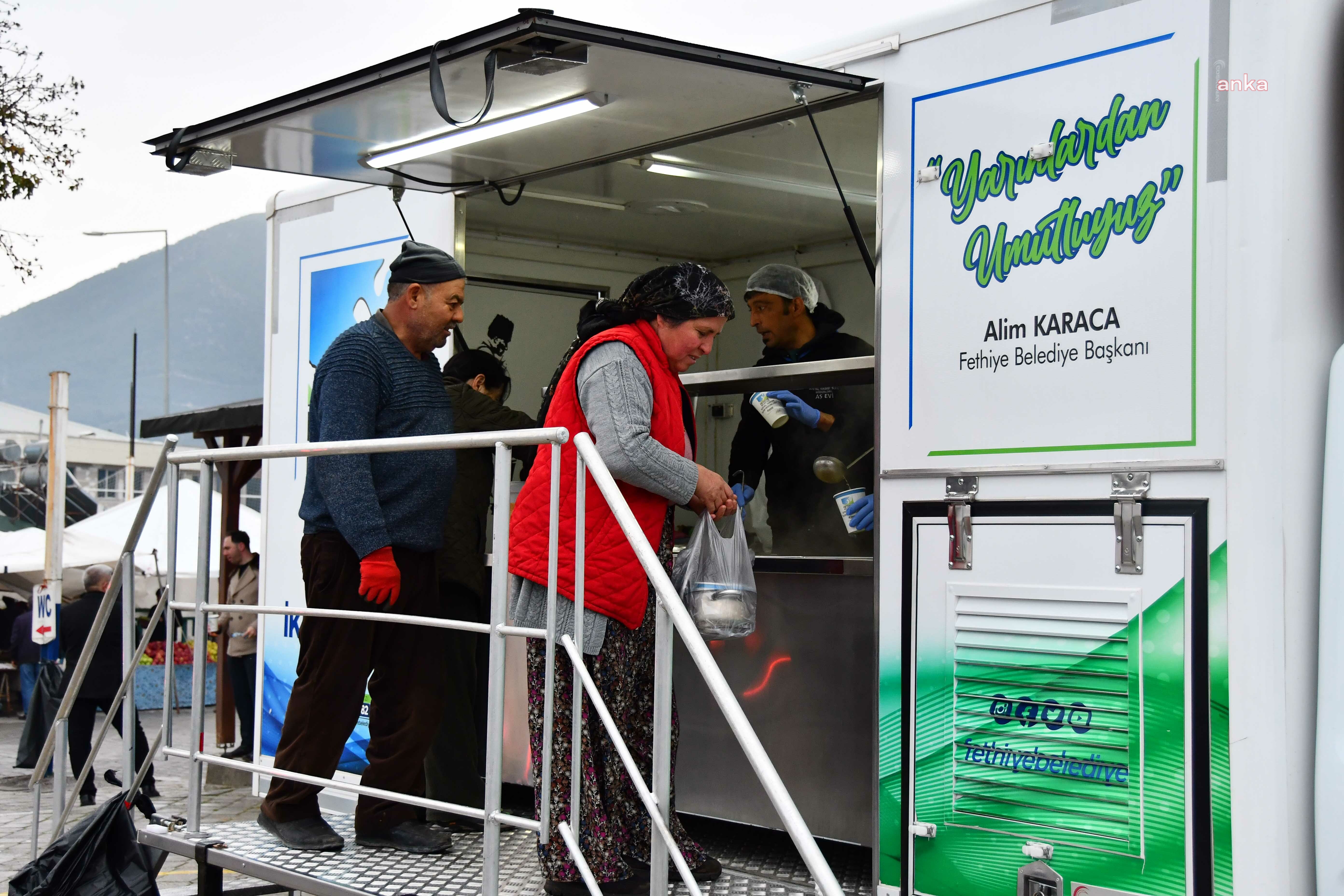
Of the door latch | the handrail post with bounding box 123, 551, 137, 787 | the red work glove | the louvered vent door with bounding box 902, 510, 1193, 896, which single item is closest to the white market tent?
the handrail post with bounding box 123, 551, 137, 787

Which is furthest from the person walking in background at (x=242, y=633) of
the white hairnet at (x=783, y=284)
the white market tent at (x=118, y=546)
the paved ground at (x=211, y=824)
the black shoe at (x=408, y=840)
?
the black shoe at (x=408, y=840)

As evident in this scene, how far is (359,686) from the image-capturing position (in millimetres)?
3594

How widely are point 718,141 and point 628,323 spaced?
126 centimetres

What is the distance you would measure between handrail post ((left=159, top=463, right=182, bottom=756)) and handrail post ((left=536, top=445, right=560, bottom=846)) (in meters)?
1.19

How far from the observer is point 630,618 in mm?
3281

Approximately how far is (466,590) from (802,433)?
1.47 metres

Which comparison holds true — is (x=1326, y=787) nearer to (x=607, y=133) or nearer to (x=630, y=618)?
(x=630, y=618)

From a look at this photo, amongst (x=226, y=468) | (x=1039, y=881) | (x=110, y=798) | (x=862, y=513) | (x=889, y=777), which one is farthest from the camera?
(x=226, y=468)

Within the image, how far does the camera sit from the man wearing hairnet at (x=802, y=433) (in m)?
4.96

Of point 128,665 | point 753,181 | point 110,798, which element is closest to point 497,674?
point 128,665

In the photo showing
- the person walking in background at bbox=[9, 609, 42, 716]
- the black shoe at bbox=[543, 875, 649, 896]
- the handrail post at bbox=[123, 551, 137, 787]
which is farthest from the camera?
the person walking in background at bbox=[9, 609, 42, 716]

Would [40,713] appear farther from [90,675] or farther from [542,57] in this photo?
[542,57]

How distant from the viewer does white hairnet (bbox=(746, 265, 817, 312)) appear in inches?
200

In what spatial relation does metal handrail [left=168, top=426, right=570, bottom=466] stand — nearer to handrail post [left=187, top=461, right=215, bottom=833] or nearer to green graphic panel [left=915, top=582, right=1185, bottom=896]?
handrail post [left=187, top=461, right=215, bottom=833]
